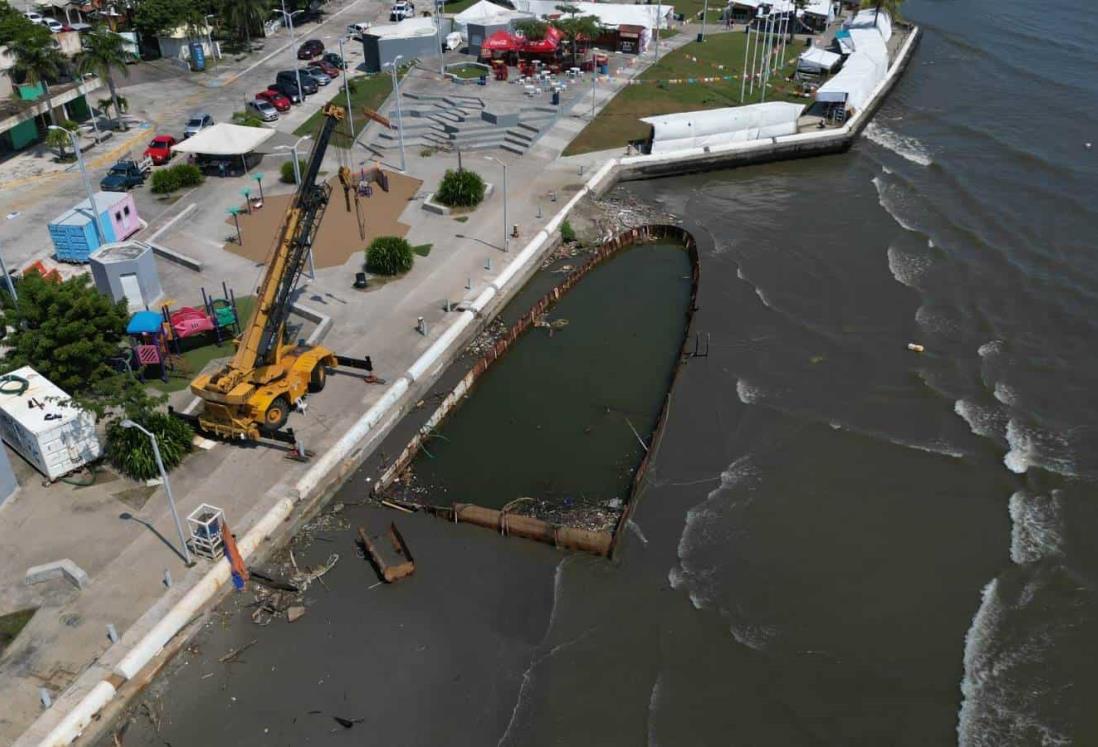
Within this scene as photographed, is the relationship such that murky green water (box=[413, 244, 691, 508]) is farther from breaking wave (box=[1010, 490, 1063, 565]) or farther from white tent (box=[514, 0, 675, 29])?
white tent (box=[514, 0, 675, 29])

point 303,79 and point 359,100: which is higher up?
point 303,79

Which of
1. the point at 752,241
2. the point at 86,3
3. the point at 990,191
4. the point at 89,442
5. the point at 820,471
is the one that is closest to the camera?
the point at 89,442

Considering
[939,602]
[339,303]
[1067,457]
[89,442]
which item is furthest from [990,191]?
[89,442]

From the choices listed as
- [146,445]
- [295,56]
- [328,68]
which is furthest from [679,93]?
[146,445]

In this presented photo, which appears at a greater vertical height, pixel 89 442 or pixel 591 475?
pixel 89 442

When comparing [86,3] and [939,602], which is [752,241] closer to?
[939,602]

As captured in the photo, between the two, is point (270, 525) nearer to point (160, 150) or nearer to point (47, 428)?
point (47, 428)
